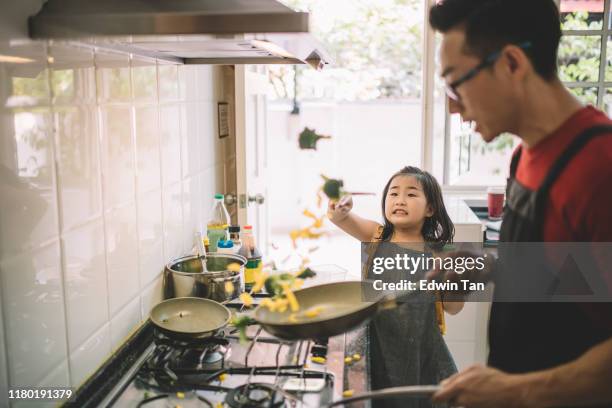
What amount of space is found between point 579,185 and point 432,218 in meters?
1.16

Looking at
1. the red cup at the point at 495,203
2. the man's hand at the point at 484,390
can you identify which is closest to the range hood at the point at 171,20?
the man's hand at the point at 484,390

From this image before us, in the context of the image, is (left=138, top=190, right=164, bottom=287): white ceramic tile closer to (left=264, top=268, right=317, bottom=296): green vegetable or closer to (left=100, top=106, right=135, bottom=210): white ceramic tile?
(left=100, top=106, right=135, bottom=210): white ceramic tile

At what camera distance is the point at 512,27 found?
40.0 inches

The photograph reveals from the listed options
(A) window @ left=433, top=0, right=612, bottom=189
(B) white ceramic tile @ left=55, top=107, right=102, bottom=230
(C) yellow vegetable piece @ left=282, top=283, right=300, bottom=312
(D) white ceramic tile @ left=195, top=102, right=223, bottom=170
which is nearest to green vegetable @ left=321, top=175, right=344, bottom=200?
(C) yellow vegetable piece @ left=282, top=283, right=300, bottom=312

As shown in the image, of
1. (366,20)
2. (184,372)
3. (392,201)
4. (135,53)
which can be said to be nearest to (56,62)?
(135,53)

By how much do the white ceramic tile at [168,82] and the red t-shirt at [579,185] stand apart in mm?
1137

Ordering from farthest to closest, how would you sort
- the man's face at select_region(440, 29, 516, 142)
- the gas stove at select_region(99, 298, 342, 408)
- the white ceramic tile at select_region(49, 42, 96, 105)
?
the gas stove at select_region(99, 298, 342, 408), the white ceramic tile at select_region(49, 42, 96, 105), the man's face at select_region(440, 29, 516, 142)

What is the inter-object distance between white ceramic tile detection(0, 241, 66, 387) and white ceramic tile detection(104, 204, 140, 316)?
234 millimetres

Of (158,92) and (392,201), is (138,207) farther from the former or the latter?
(392,201)

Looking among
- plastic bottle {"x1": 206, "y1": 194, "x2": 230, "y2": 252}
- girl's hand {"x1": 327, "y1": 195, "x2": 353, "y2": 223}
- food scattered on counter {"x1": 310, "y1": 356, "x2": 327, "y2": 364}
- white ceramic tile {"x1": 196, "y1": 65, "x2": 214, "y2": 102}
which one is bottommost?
food scattered on counter {"x1": 310, "y1": 356, "x2": 327, "y2": 364}

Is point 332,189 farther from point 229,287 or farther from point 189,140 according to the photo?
point 189,140

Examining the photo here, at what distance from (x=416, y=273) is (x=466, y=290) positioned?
25 cm

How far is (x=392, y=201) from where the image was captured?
2049 millimetres

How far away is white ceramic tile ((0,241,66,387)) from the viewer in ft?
3.40
